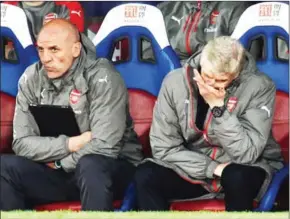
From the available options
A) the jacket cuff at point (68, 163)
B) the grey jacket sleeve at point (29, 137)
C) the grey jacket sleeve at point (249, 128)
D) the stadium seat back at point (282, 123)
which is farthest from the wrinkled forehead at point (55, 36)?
the stadium seat back at point (282, 123)

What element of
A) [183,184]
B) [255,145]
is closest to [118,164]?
[183,184]

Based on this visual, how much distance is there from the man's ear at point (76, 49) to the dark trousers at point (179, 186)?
2.19 ft

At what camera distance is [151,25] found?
4.73 m

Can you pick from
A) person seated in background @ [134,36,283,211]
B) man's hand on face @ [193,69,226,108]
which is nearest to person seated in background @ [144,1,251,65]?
person seated in background @ [134,36,283,211]

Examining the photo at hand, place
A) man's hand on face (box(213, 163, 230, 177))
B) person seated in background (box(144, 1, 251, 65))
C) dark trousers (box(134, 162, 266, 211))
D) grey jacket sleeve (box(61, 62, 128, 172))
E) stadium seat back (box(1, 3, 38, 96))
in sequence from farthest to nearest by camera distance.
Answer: stadium seat back (box(1, 3, 38, 96)) < person seated in background (box(144, 1, 251, 65)) < grey jacket sleeve (box(61, 62, 128, 172)) < man's hand on face (box(213, 163, 230, 177)) < dark trousers (box(134, 162, 266, 211))

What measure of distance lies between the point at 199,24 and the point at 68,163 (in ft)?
3.38

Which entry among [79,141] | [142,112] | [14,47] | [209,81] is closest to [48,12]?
[14,47]

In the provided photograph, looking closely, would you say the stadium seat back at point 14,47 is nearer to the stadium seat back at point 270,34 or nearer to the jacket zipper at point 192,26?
the jacket zipper at point 192,26

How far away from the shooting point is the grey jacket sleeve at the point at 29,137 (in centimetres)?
461

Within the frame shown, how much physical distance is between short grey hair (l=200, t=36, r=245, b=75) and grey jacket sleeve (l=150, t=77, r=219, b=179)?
301 millimetres

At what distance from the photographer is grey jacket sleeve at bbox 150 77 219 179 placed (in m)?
4.34

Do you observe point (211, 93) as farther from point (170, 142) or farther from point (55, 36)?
point (55, 36)

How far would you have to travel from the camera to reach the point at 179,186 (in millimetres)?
4352

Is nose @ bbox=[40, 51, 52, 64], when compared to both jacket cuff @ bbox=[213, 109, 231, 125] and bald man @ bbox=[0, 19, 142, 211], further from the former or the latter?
jacket cuff @ bbox=[213, 109, 231, 125]
